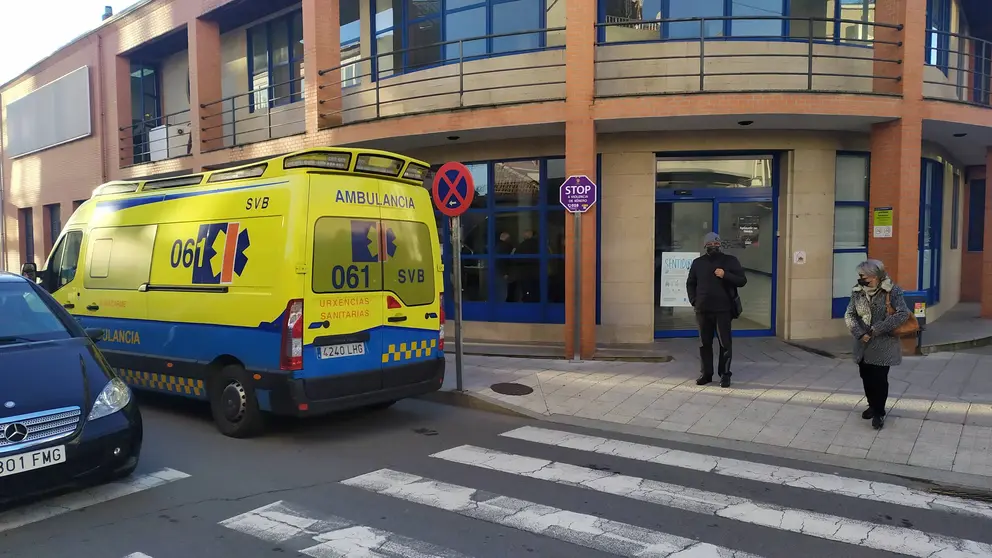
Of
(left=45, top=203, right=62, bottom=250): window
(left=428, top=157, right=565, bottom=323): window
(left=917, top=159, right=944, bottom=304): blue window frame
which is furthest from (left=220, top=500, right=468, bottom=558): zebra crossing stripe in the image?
(left=45, top=203, right=62, bottom=250): window

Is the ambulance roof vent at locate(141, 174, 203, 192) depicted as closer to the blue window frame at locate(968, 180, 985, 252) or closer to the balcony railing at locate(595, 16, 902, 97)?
the balcony railing at locate(595, 16, 902, 97)

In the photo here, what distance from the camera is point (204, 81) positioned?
50.2ft

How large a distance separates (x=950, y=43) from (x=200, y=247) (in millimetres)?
15648

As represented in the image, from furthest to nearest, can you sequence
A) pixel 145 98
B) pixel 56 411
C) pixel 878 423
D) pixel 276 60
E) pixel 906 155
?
pixel 145 98, pixel 276 60, pixel 906 155, pixel 878 423, pixel 56 411

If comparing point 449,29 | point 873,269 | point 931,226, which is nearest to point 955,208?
point 931,226

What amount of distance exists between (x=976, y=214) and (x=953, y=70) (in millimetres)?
4907

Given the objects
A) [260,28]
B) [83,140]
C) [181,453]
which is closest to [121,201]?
[181,453]

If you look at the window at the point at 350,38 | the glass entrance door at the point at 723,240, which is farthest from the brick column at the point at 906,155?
the window at the point at 350,38

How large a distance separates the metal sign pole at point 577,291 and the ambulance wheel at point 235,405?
5.08m

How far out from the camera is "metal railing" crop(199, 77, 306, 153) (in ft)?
48.9

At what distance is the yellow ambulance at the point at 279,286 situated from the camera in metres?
5.97

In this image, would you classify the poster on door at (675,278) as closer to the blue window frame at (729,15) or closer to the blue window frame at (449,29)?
the blue window frame at (729,15)

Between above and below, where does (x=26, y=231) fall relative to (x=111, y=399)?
above

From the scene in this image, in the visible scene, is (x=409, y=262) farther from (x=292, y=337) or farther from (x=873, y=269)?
(x=873, y=269)
